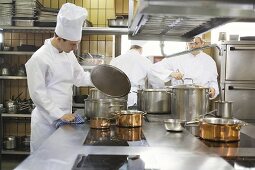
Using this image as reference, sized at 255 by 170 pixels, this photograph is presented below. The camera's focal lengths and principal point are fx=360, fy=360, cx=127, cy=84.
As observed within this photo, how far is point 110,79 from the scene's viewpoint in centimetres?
260

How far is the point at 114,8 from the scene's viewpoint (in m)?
4.93

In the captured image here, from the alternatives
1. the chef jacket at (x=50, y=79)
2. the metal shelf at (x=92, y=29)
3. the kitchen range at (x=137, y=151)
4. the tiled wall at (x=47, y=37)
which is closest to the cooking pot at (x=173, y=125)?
the kitchen range at (x=137, y=151)

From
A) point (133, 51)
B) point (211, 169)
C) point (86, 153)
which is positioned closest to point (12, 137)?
point (133, 51)

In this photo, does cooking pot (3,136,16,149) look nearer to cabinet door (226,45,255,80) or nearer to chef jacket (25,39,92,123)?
chef jacket (25,39,92,123)

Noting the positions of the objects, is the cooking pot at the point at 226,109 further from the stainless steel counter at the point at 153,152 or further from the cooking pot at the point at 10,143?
the cooking pot at the point at 10,143

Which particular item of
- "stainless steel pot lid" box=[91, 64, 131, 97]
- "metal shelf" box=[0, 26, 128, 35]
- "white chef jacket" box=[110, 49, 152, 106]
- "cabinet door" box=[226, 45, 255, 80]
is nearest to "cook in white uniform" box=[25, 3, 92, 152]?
"stainless steel pot lid" box=[91, 64, 131, 97]

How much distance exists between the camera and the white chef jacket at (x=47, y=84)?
2.44 meters

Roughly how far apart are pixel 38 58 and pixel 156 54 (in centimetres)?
289

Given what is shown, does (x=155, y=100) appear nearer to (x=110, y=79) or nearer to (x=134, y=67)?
(x=110, y=79)

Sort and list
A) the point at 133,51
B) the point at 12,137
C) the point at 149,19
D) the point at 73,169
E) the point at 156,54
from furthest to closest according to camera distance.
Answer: the point at 156,54 < the point at 12,137 < the point at 133,51 < the point at 149,19 < the point at 73,169

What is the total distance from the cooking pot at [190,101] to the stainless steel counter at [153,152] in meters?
0.25

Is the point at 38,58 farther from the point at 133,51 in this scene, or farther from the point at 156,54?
the point at 156,54

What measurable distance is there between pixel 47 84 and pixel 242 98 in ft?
9.06

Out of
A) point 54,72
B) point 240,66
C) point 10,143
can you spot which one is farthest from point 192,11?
point 10,143
